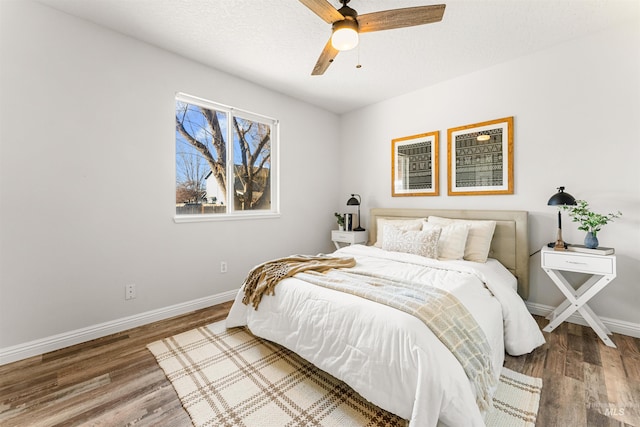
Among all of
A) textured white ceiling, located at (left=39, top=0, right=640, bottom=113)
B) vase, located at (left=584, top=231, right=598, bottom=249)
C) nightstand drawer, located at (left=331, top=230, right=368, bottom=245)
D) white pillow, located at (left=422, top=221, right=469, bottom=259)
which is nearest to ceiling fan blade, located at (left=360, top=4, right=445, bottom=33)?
textured white ceiling, located at (left=39, top=0, right=640, bottom=113)

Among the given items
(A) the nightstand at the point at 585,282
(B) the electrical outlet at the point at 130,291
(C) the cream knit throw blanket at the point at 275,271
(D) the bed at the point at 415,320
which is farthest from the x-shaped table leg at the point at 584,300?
(B) the electrical outlet at the point at 130,291

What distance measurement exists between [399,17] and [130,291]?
3083 mm

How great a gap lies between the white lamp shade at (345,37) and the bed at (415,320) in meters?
1.61

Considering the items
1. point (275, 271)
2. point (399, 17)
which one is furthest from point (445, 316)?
point (399, 17)

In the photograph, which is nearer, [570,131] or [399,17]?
[399,17]

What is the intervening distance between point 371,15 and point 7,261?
3049mm

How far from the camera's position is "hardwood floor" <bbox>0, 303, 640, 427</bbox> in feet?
4.76

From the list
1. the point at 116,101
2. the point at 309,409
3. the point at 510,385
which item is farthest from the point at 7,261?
the point at 510,385

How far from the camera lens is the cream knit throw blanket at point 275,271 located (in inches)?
83.5

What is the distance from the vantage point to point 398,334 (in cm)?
136

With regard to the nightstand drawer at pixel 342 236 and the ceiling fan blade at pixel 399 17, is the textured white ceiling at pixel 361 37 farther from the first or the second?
the nightstand drawer at pixel 342 236

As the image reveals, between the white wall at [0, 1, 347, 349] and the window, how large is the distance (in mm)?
140

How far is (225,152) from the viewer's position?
128 inches

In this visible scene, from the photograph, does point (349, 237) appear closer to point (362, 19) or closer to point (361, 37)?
point (361, 37)
